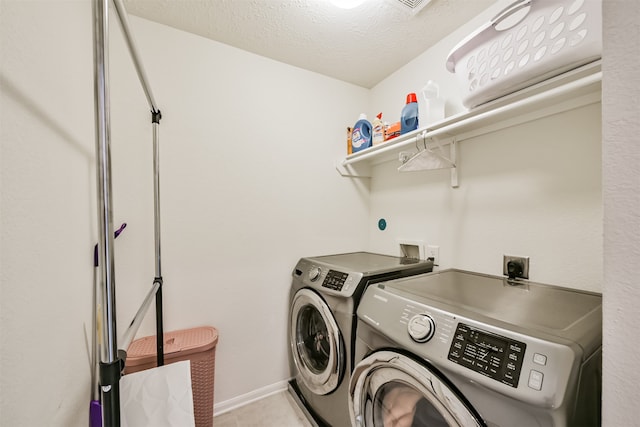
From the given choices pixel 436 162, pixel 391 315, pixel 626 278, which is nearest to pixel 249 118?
pixel 436 162

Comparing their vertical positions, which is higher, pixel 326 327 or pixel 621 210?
pixel 621 210

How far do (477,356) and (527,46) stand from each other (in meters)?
1.09

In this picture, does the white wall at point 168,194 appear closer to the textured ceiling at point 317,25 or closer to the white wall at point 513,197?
the textured ceiling at point 317,25

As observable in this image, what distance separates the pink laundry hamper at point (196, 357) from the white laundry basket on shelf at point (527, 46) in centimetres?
187

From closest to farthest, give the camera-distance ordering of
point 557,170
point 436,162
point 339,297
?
point 557,170, point 339,297, point 436,162

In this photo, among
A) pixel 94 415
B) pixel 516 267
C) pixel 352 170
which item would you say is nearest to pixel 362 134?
pixel 352 170

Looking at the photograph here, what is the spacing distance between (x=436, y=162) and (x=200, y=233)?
1504mm

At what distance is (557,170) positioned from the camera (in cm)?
115

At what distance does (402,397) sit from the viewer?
943 millimetres

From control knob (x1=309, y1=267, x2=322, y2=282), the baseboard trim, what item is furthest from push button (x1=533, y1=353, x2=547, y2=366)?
the baseboard trim

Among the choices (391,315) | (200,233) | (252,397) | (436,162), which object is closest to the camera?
(391,315)

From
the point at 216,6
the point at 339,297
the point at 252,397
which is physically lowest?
the point at 252,397

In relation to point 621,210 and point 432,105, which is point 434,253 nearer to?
point 432,105

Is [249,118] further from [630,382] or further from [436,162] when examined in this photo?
[630,382]
